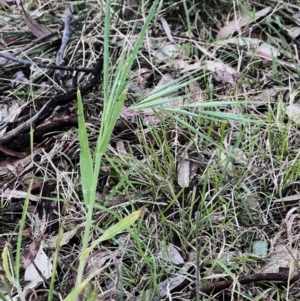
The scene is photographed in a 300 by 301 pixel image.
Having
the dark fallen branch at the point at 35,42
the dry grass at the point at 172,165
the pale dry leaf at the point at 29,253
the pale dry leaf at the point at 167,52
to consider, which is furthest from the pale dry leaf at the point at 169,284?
the dark fallen branch at the point at 35,42

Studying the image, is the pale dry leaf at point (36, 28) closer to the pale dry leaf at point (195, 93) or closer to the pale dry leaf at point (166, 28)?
the pale dry leaf at point (166, 28)

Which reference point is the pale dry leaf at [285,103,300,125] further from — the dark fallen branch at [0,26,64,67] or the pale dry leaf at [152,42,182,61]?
the dark fallen branch at [0,26,64,67]

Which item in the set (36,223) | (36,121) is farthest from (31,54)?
(36,223)

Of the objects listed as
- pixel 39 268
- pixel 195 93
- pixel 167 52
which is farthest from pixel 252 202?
pixel 167 52

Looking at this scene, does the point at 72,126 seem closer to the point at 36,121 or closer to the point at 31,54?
the point at 36,121

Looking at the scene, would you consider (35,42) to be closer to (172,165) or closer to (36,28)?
(36,28)
